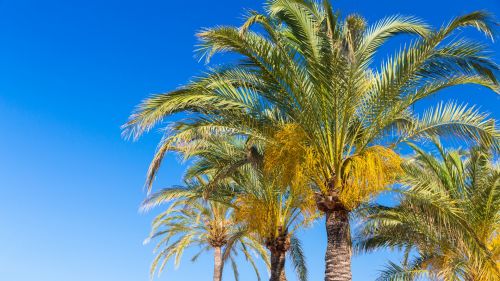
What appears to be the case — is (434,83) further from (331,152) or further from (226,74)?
(226,74)

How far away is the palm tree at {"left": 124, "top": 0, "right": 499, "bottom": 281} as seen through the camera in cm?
1138

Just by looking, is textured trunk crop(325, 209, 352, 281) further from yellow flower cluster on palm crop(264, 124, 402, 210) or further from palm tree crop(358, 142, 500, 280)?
palm tree crop(358, 142, 500, 280)

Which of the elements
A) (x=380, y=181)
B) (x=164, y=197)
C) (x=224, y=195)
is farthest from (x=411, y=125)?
(x=164, y=197)

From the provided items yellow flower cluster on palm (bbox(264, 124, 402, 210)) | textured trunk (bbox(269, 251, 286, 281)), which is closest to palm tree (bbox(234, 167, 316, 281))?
textured trunk (bbox(269, 251, 286, 281))

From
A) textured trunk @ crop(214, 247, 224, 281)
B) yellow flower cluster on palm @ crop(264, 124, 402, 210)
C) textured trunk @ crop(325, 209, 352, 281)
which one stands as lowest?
textured trunk @ crop(325, 209, 352, 281)

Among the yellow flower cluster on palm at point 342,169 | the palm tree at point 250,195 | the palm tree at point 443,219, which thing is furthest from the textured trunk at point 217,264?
the yellow flower cluster on palm at point 342,169

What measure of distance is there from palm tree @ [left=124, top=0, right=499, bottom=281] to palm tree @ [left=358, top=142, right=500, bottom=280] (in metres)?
1.34

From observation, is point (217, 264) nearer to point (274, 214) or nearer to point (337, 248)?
point (274, 214)

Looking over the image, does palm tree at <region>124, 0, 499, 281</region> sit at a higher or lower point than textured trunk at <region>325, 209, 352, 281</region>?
higher

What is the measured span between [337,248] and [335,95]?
122 inches

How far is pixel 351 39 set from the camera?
37.5ft

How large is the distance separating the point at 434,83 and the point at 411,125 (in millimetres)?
1104

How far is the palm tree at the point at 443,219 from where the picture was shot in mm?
11935

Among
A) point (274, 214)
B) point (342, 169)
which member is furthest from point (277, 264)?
point (342, 169)
